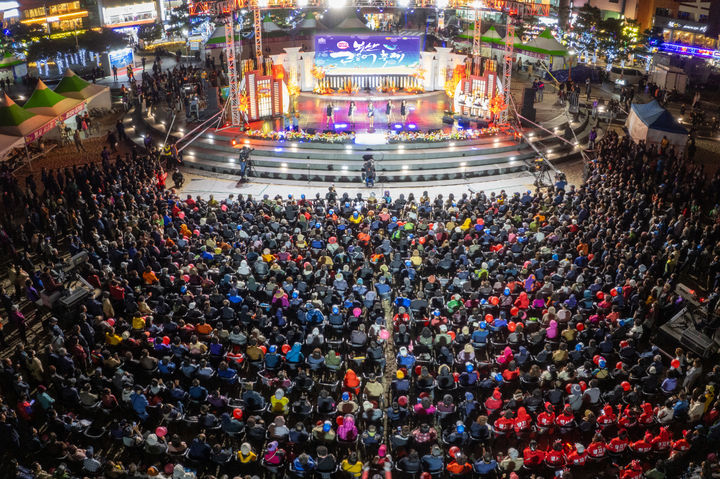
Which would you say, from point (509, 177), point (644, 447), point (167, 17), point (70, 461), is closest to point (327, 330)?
point (70, 461)

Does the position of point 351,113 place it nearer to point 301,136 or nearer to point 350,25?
point 301,136

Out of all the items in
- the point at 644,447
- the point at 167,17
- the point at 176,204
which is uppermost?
the point at 167,17

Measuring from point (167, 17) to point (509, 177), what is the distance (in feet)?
165

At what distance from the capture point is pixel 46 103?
28250 millimetres

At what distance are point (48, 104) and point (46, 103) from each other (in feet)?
0.35

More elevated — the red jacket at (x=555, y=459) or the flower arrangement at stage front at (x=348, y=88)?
the flower arrangement at stage front at (x=348, y=88)

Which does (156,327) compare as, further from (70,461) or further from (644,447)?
(644,447)

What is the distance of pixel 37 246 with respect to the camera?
19438mm

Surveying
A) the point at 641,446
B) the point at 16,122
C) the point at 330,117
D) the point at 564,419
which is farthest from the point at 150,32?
the point at 641,446

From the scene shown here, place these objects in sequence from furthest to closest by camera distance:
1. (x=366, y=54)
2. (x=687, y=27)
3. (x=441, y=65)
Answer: (x=687, y=27)
(x=441, y=65)
(x=366, y=54)

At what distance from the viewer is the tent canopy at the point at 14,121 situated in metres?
25.1

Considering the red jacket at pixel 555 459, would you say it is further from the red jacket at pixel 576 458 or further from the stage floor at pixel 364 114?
the stage floor at pixel 364 114

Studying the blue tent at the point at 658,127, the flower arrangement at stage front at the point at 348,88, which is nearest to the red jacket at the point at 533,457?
the blue tent at the point at 658,127

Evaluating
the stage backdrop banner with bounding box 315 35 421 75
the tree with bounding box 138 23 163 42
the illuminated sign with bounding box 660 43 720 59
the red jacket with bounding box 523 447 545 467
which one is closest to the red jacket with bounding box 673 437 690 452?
the red jacket with bounding box 523 447 545 467
